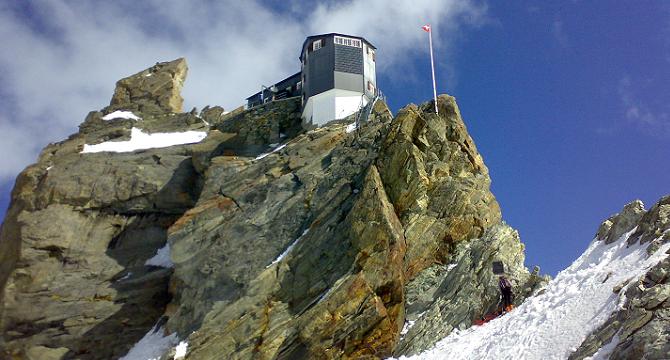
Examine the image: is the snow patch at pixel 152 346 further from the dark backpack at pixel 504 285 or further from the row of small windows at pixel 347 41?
the row of small windows at pixel 347 41

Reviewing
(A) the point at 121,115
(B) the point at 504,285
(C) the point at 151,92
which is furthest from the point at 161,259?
(B) the point at 504,285

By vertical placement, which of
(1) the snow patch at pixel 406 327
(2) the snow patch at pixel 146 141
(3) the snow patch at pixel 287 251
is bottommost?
(1) the snow patch at pixel 406 327

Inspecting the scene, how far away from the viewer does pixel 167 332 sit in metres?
37.3

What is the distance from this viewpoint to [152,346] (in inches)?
1494

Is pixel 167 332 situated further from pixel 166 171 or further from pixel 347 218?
pixel 166 171

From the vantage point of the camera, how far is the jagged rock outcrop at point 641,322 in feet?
52.3

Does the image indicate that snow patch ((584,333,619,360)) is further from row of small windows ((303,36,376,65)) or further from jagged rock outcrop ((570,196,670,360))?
row of small windows ((303,36,376,65))

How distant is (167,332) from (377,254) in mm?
14579

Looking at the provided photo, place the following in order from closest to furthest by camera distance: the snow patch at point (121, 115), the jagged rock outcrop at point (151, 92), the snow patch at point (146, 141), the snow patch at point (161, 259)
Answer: the snow patch at point (161, 259)
the snow patch at point (146, 141)
the snow patch at point (121, 115)
the jagged rock outcrop at point (151, 92)

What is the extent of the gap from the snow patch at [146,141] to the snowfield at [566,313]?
3879 cm

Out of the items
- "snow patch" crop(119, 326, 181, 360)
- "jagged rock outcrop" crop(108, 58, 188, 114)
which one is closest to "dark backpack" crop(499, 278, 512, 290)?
"snow patch" crop(119, 326, 181, 360)

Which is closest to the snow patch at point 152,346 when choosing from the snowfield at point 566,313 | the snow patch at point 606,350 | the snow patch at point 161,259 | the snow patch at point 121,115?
the snow patch at point 161,259

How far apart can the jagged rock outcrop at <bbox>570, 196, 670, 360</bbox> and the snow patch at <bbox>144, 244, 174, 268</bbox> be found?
33.7 m

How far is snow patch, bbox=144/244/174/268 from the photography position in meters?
46.2
